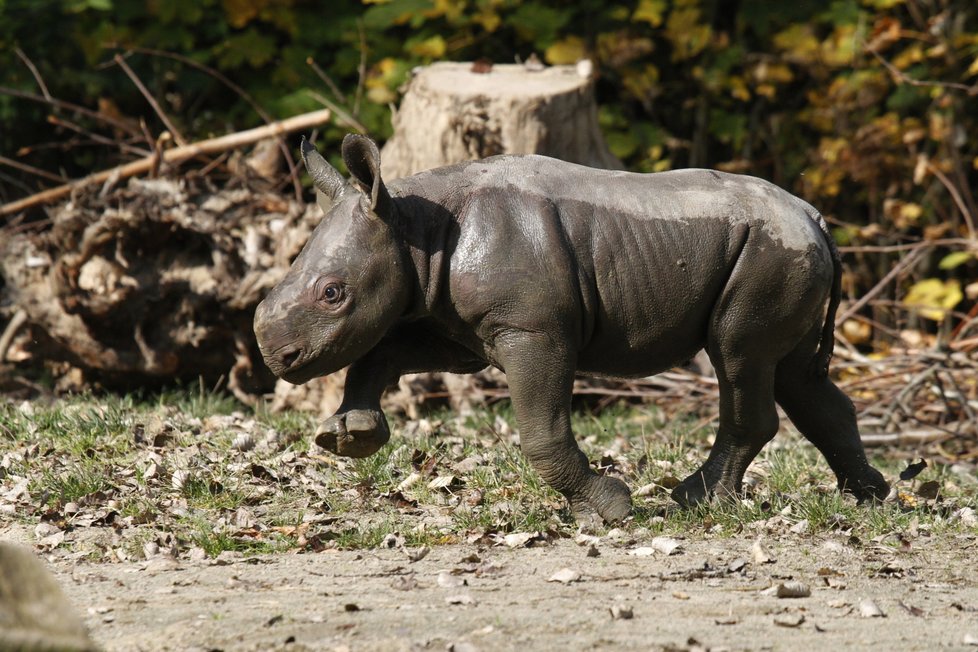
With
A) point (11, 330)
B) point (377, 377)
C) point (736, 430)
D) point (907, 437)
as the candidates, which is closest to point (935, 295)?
point (907, 437)

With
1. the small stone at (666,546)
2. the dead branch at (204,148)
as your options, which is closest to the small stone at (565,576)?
the small stone at (666,546)

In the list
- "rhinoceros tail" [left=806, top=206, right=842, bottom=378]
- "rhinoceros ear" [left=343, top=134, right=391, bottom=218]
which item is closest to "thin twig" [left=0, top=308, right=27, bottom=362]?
"rhinoceros ear" [left=343, top=134, right=391, bottom=218]

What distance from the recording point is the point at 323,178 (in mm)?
5441

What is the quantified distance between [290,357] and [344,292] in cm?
35

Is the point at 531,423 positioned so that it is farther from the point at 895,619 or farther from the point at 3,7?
the point at 3,7

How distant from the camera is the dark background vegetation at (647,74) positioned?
11492 mm

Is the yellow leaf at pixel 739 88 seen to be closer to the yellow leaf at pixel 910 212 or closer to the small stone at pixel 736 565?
the yellow leaf at pixel 910 212

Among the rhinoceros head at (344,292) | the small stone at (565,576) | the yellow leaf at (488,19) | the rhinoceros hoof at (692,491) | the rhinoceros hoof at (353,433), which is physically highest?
the yellow leaf at (488,19)

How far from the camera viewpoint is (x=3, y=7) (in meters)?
10.8

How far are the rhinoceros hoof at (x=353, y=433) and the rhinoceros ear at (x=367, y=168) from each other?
32.7 inches

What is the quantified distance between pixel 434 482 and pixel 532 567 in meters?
1.34

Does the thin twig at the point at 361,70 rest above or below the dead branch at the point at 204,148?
above

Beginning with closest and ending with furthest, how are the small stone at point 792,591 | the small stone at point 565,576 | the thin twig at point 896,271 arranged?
the small stone at point 792,591
the small stone at point 565,576
the thin twig at point 896,271

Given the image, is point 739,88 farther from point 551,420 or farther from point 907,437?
point 551,420
